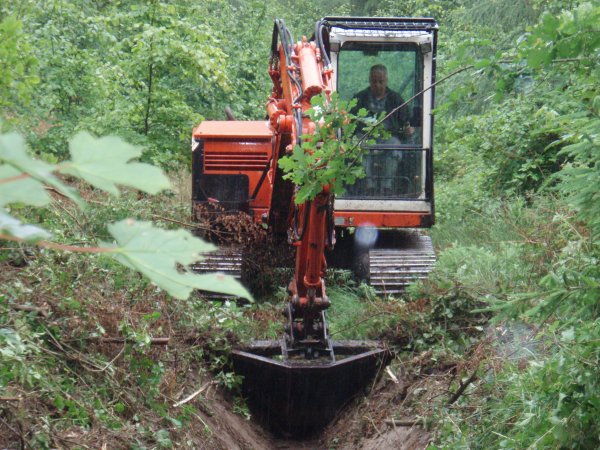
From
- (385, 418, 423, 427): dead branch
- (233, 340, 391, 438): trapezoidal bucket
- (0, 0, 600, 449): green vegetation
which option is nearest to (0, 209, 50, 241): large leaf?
(0, 0, 600, 449): green vegetation

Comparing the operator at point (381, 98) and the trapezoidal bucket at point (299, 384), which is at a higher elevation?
the operator at point (381, 98)

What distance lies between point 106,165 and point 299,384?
651 centimetres

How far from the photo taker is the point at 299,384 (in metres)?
7.41

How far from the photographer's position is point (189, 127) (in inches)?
494

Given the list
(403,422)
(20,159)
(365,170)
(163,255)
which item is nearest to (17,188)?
(20,159)

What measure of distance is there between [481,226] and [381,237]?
2430 mm

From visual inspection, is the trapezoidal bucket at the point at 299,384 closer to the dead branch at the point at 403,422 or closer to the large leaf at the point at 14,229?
the dead branch at the point at 403,422

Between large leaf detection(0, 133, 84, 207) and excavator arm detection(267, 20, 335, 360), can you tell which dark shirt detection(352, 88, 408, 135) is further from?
large leaf detection(0, 133, 84, 207)

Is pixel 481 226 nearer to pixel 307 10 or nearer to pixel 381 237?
pixel 381 237

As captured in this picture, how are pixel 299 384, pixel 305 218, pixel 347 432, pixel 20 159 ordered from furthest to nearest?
pixel 299 384 → pixel 347 432 → pixel 305 218 → pixel 20 159

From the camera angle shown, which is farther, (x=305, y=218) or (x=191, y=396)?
(x=305, y=218)

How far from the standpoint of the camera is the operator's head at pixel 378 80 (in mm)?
9617

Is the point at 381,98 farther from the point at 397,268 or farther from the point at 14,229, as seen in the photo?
the point at 14,229

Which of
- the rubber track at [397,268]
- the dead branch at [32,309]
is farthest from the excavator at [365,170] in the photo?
the dead branch at [32,309]
